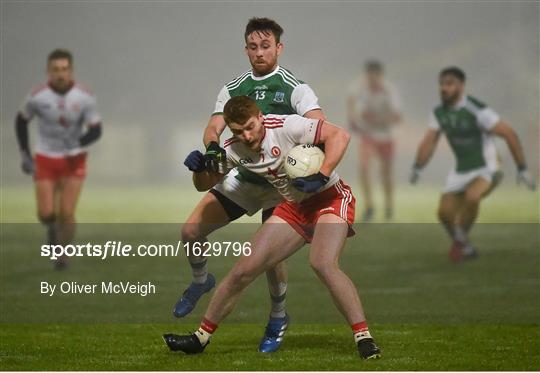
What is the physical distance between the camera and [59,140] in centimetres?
1680

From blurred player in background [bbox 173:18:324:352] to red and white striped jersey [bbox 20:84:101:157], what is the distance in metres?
6.71

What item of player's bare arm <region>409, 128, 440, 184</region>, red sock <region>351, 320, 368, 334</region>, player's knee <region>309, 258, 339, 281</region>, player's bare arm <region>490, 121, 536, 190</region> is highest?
player's knee <region>309, 258, 339, 281</region>

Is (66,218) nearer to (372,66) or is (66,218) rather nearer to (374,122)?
(374,122)

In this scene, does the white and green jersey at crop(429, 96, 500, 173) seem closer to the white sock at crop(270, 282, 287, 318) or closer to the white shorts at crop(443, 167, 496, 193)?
the white shorts at crop(443, 167, 496, 193)

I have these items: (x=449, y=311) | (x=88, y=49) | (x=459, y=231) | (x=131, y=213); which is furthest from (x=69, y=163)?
(x=88, y=49)

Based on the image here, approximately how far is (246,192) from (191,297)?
0.96 m

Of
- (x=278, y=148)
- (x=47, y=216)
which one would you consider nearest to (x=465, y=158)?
(x=47, y=216)

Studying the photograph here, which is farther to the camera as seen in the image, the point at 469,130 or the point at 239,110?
the point at 469,130

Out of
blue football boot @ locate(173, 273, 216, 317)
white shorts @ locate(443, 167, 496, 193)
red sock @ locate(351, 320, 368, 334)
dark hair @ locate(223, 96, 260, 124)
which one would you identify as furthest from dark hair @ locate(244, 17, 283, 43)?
white shorts @ locate(443, 167, 496, 193)

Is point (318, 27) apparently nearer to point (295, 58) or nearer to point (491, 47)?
point (295, 58)

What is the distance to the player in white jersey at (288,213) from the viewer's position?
335 inches

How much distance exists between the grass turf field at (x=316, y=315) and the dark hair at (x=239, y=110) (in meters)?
1.63

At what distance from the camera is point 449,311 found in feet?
39.4

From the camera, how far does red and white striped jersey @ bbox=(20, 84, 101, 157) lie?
54.7 feet
